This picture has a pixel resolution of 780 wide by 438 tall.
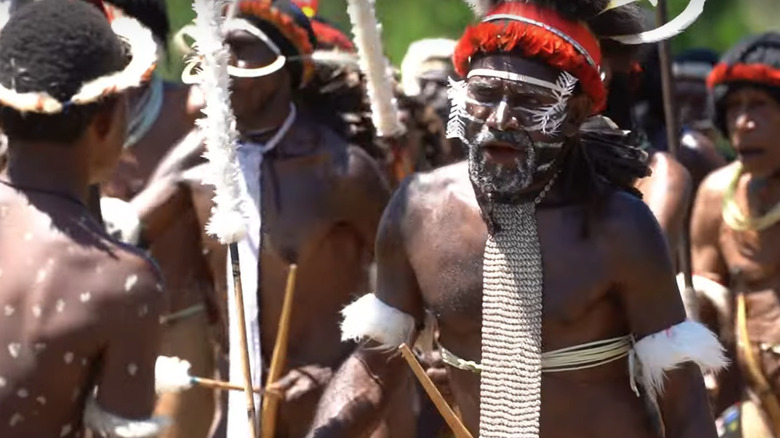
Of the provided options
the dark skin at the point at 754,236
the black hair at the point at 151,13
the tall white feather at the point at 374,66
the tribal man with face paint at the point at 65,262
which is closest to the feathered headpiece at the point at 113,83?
the tribal man with face paint at the point at 65,262

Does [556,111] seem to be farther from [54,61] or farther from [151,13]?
[151,13]

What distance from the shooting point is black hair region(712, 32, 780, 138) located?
22.6 ft

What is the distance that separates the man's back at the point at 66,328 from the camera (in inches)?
157

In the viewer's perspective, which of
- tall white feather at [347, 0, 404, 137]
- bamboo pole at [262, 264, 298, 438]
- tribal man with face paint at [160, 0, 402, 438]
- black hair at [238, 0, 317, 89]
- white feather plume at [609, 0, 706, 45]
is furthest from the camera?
black hair at [238, 0, 317, 89]

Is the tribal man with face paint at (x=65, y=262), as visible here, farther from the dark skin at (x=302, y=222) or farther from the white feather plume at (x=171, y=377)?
the dark skin at (x=302, y=222)

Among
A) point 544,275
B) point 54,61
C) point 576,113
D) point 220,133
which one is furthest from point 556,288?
point 54,61

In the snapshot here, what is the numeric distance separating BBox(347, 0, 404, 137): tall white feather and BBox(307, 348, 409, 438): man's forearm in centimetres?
153

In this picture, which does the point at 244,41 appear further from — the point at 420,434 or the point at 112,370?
the point at 112,370

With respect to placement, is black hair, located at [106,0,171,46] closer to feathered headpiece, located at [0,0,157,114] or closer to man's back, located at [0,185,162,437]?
feathered headpiece, located at [0,0,157,114]

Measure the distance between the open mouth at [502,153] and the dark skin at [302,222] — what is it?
1852 mm

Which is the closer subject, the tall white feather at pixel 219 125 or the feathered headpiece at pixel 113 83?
the feathered headpiece at pixel 113 83

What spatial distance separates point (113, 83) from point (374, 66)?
2202mm

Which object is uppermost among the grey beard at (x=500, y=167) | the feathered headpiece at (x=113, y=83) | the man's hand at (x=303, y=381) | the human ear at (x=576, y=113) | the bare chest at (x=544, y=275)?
the feathered headpiece at (x=113, y=83)

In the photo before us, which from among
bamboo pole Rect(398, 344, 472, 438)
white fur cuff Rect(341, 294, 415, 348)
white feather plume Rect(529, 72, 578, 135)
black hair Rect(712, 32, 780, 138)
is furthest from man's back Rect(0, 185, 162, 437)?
black hair Rect(712, 32, 780, 138)
